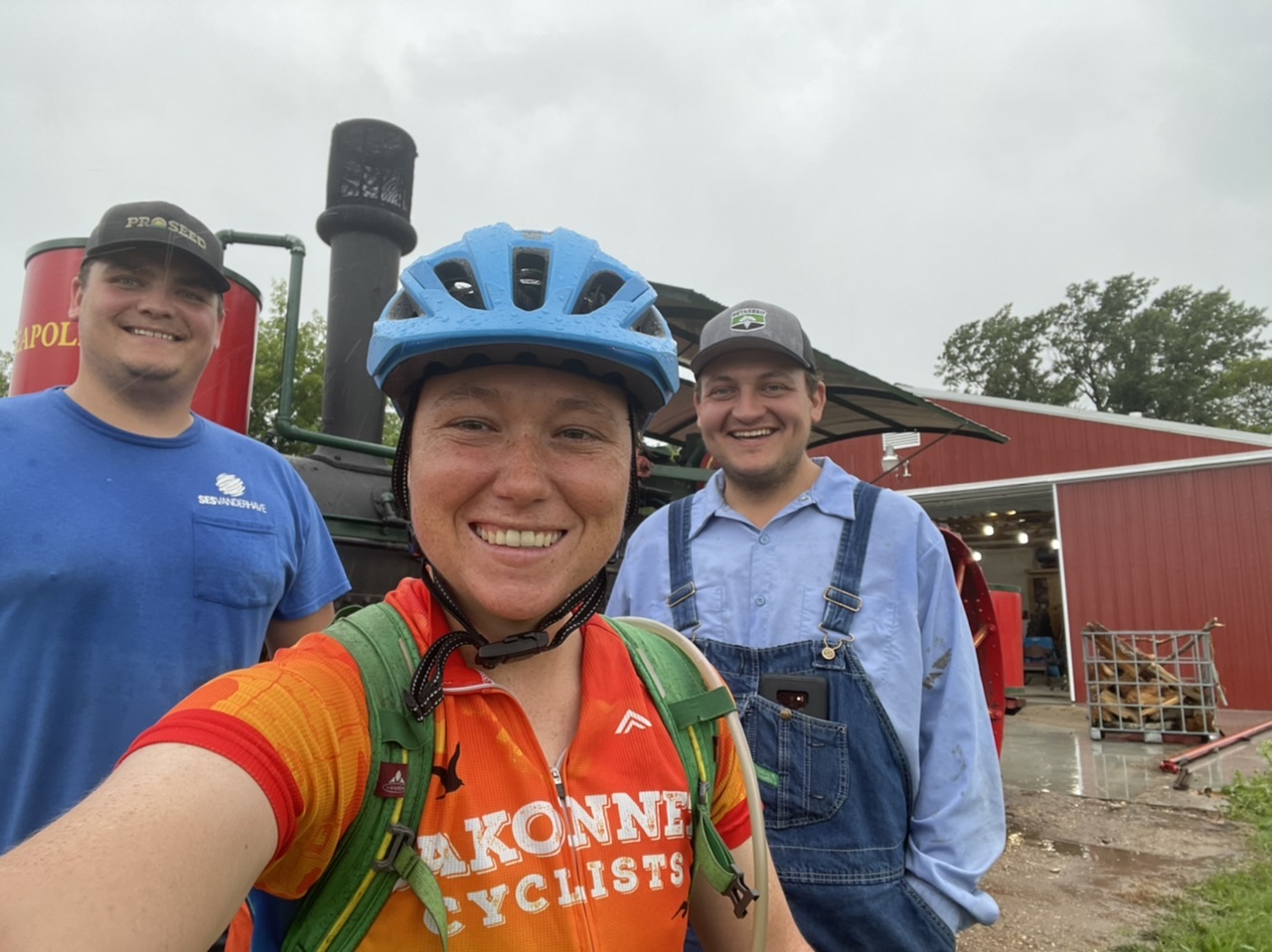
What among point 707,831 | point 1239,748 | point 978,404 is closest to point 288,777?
point 707,831

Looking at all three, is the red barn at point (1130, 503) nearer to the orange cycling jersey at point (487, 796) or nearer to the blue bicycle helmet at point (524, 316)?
the blue bicycle helmet at point (524, 316)

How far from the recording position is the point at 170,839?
74 cm

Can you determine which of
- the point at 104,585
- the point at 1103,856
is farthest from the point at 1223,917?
the point at 104,585

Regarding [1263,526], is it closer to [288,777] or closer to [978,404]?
[978,404]

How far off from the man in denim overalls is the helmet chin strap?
768mm

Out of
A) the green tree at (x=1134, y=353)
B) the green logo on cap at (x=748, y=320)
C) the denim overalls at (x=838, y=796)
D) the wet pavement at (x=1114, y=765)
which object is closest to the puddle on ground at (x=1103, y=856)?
the wet pavement at (x=1114, y=765)

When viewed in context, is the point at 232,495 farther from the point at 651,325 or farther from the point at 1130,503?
the point at 1130,503

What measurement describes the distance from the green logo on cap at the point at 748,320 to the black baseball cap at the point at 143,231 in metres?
1.40

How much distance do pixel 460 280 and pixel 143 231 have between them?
1216 mm

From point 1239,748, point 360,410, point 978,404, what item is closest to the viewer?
point 360,410

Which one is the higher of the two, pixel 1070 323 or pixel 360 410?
pixel 1070 323

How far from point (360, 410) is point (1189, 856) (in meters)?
5.75

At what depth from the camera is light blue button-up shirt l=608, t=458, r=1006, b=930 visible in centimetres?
185

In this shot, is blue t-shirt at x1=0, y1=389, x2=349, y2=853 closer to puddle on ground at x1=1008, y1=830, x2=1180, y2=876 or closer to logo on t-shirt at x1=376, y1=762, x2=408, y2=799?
logo on t-shirt at x1=376, y1=762, x2=408, y2=799
